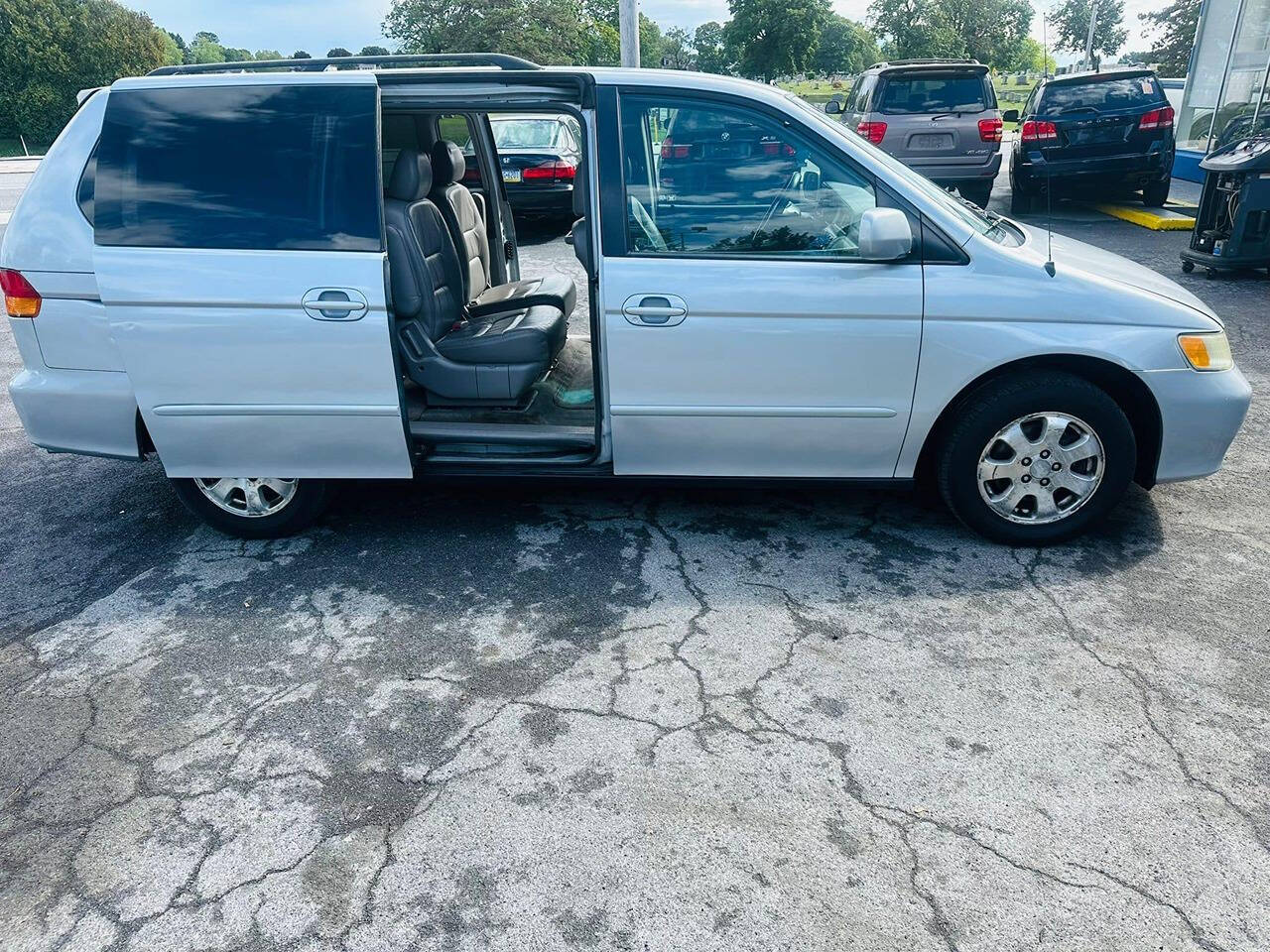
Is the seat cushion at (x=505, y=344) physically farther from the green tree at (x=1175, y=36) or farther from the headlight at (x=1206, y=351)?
the green tree at (x=1175, y=36)

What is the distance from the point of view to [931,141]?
1187 cm

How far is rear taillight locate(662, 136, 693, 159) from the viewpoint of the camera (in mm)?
3680

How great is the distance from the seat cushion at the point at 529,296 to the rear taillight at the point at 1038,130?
348 inches

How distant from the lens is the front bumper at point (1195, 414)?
Result: 365 cm

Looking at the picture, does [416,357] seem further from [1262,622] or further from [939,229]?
[1262,622]

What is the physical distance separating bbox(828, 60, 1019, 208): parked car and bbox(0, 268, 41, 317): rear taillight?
1031 centimetres

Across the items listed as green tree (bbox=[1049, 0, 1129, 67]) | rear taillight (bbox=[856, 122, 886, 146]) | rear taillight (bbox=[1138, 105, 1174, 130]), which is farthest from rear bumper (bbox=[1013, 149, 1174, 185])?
green tree (bbox=[1049, 0, 1129, 67])

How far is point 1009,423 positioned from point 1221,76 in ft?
44.4

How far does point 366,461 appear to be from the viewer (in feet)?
12.7

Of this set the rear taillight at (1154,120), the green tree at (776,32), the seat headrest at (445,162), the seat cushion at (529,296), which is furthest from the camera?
the green tree at (776,32)

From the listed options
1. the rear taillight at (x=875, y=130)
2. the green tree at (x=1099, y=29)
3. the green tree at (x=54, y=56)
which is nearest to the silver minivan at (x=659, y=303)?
the rear taillight at (x=875, y=130)

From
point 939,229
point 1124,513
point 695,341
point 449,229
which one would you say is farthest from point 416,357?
point 1124,513

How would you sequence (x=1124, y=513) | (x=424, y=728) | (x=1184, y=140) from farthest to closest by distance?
1. (x=1184, y=140)
2. (x=1124, y=513)
3. (x=424, y=728)

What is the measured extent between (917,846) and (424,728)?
58.5 inches
